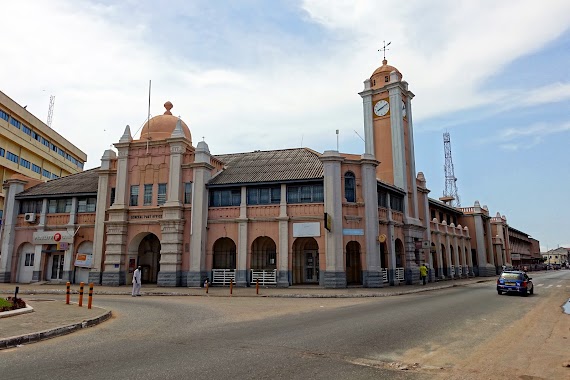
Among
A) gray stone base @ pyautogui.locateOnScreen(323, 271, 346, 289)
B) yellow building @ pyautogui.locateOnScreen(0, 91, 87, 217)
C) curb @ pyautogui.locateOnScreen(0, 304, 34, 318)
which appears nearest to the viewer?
curb @ pyautogui.locateOnScreen(0, 304, 34, 318)

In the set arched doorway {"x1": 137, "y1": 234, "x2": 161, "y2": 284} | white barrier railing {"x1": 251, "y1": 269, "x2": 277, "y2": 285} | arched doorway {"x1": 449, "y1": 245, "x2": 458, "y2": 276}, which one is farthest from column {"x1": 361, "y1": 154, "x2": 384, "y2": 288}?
arched doorway {"x1": 449, "y1": 245, "x2": 458, "y2": 276}

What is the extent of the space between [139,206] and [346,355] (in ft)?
88.6

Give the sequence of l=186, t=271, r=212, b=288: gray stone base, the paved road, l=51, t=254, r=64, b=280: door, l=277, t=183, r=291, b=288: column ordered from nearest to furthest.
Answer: the paved road → l=277, t=183, r=291, b=288: column → l=186, t=271, r=212, b=288: gray stone base → l=51, t=254, r=64, b=280: door

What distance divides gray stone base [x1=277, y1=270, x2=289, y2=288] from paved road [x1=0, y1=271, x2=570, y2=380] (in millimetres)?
13075

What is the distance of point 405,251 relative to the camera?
33188 millimetres

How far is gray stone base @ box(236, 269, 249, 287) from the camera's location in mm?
28641

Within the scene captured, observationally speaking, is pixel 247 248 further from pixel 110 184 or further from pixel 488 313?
pixel 488 313

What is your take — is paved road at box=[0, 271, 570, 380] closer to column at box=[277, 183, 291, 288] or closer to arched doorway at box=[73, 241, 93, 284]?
column at box=[277, 183, 291, 288]

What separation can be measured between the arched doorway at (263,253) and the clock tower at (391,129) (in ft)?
39.3

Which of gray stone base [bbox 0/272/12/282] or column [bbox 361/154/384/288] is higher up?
column [bbox 361/154/384/288]

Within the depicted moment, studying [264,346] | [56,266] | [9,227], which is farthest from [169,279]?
[264,346]

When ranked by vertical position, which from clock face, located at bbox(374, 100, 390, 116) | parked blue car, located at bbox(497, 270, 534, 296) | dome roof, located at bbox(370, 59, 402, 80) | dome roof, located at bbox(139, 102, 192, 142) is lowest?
parked blue car, located at bbox(497, 270, 534, 296)

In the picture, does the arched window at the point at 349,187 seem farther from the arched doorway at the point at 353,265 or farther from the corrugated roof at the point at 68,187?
the corrugated roof at the point at 68,187

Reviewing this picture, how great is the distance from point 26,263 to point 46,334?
29.0m
